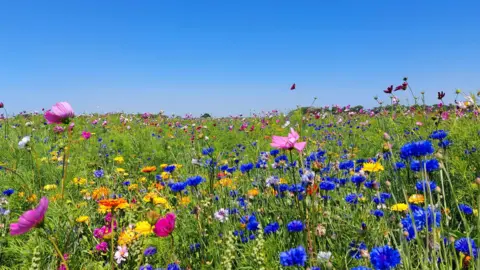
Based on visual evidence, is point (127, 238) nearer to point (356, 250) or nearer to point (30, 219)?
point (30, 219)

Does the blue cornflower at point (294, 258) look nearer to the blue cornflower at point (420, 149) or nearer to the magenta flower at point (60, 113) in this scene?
the blue cornflower at point (420, 149)

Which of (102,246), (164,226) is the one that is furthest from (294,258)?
(102,246)

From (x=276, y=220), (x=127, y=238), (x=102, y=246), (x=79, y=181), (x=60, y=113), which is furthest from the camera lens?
(x=79, y=181)

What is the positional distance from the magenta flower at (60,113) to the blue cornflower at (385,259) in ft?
3.90

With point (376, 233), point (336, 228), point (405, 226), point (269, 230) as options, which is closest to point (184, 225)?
point (269, 230)

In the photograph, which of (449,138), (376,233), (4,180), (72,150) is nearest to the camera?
(376,233)

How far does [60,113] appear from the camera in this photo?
1.32 m

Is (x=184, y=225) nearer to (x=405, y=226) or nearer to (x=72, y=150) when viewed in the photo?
(x=405, y=226)

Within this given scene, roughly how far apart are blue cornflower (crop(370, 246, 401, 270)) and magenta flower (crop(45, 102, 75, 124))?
1188 millimetres

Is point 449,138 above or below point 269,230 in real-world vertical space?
above

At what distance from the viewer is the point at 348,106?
8250 millimetres

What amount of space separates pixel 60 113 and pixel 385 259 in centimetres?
123

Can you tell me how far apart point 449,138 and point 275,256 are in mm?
1836

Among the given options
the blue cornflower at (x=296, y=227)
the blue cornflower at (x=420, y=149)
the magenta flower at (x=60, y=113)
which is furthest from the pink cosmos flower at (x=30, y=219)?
the blue cornflower at (x=420, y=149)
